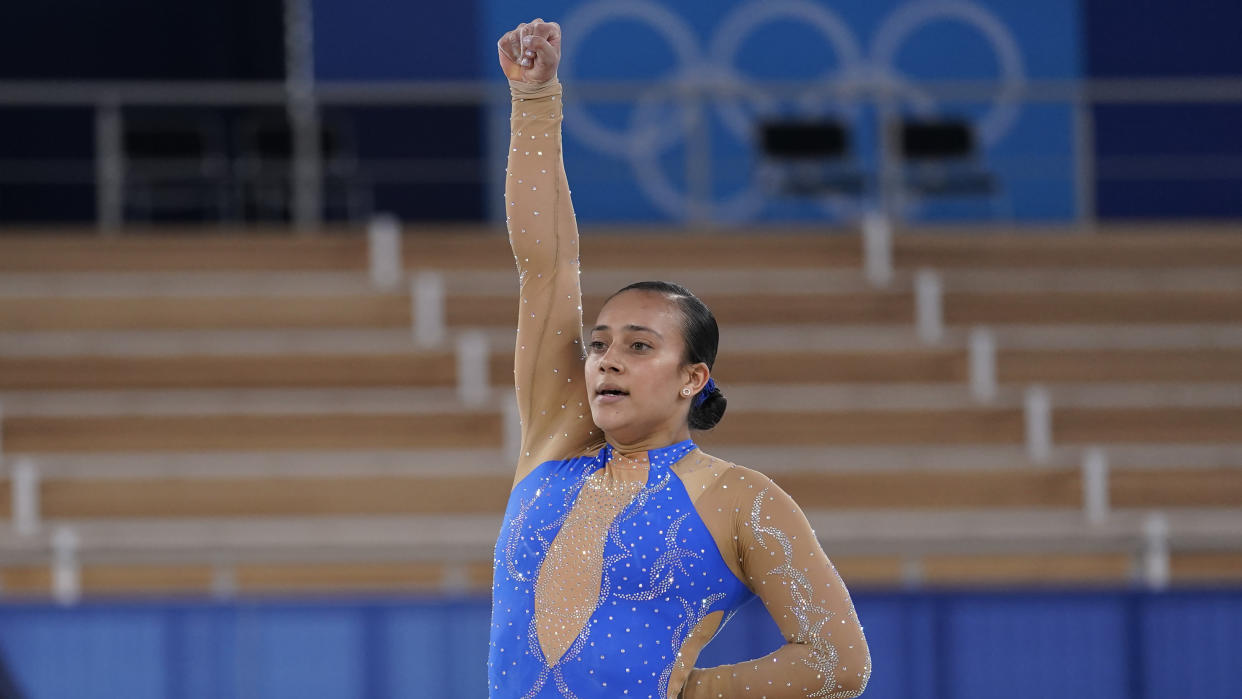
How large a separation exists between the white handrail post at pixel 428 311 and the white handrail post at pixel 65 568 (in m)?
2.10

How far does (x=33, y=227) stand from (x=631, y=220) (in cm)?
389

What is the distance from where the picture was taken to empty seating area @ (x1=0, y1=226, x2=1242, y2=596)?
7.71m

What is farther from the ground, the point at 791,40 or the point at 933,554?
the point at 791,40

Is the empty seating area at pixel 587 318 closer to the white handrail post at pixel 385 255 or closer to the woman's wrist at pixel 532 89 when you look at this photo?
the white handrail post at pixel 385 255

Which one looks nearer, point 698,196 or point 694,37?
point 698,196

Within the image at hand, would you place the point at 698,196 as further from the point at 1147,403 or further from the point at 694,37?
the point at 1147,403

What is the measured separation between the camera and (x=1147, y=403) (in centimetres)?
887

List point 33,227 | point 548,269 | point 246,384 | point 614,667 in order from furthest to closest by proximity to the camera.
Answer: point 33,227 < point 246,384 < point 548,269 < point 614,667

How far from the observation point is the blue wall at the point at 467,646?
5359 mm

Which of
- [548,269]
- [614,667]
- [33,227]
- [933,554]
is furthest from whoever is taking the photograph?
[33,227]

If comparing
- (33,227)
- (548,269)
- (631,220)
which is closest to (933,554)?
(548,269)

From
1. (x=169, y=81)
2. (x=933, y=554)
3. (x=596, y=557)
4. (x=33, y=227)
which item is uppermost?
(x=169, y=81)

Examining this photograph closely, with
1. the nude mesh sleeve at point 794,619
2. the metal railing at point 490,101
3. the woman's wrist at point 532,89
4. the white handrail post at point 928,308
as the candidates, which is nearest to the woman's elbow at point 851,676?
the nude mesh sleeve at point 794,619

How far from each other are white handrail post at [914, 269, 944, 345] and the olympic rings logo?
2.11 metres
